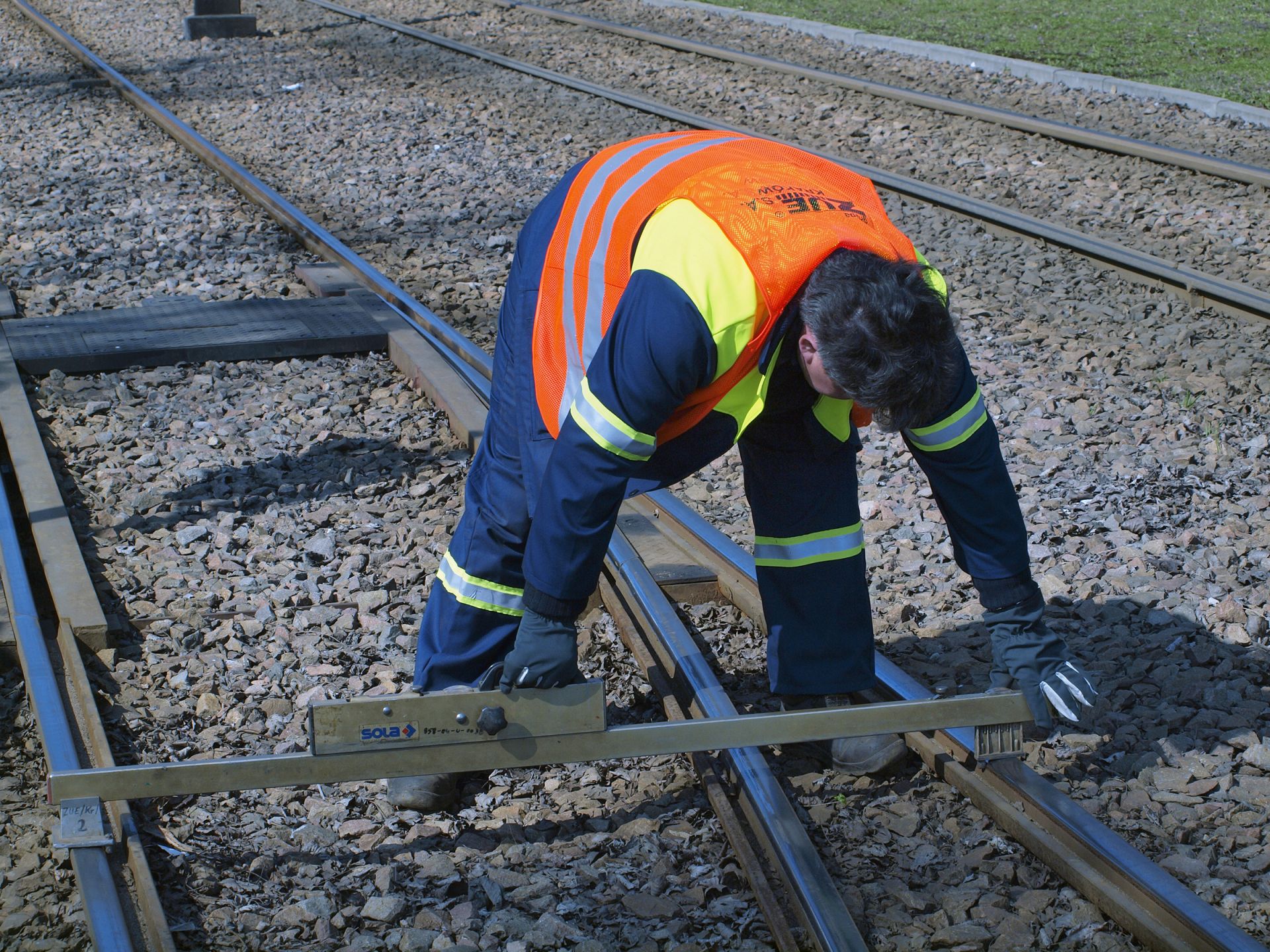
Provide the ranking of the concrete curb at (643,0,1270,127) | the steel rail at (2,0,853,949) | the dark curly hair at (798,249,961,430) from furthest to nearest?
the concrete curb at (643,0,1270,127) → the steel rail at (2,0,853,949) → the dark curly hair at (798,249,961,430)

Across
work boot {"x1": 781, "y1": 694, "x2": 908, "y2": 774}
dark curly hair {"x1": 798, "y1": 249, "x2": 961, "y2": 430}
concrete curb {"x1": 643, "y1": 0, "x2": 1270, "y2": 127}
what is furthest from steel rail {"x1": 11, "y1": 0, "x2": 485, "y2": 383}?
concrete curb {"x1": 643, "y1": 0, "x2": 1270, "y2": 127}

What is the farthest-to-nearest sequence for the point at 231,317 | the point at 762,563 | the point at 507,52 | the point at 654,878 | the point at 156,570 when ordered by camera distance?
the point at 507,52 → the point at 231,317 → the point at 156,570 → the point at 762,563 → the point at 654,878

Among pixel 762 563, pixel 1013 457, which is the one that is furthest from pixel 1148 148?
pixel 762 563

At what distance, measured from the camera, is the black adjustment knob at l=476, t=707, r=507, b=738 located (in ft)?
9.45

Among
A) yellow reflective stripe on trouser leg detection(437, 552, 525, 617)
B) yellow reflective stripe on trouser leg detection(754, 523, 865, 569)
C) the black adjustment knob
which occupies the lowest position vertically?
the black adjustment knob

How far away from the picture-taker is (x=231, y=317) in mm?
6578

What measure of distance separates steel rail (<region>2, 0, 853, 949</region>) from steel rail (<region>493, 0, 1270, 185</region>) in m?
5.21

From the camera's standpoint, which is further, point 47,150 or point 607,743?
point 47,150

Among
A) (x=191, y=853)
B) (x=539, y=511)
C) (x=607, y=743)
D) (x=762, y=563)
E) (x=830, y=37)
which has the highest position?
(x=830, y=37)

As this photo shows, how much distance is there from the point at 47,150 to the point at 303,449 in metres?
7.06

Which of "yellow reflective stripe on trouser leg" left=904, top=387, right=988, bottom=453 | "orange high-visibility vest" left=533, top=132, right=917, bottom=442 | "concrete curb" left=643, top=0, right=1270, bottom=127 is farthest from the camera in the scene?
"concrete curb" left=643, top=0, right=1270, bottom=127

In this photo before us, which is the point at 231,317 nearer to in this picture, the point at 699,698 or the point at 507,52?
the point at 699,698

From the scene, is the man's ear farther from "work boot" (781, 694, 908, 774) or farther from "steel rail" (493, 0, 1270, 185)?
"steel rail" (493, 0, 1270, 185)

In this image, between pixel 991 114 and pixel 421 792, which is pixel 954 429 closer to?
pixel 421 792
